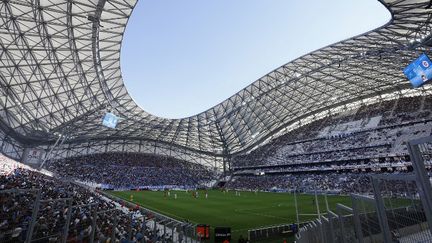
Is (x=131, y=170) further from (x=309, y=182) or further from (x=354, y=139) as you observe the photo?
(x=354, y=139)

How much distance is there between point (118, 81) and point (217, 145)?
46.0m

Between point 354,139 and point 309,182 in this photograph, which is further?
point 354,139

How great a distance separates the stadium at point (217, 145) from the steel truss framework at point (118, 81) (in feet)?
0.76

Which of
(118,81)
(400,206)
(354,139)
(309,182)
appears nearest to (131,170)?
(118,81)

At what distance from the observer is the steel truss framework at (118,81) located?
28531 mm

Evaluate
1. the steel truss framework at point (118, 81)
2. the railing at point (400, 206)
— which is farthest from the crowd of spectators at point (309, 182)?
the railing at point (400, 206)

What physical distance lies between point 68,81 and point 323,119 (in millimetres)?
67701

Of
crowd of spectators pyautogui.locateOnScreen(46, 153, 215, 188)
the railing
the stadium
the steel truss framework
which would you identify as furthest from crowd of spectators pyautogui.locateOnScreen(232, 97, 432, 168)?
the railing

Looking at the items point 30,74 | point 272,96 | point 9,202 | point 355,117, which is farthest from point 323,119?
point 9,202

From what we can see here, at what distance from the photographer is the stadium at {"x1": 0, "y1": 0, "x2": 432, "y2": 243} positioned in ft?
24.1

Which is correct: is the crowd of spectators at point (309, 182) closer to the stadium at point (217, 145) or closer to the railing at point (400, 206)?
the stadium at point (217, 145)

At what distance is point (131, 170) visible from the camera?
75188 millimetres

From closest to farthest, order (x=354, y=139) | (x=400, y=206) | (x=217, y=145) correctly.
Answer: (x=400, y=206) → (x=354, y=139) → (x=217, y=145)

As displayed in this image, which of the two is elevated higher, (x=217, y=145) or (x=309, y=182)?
(x=217, y=145)
